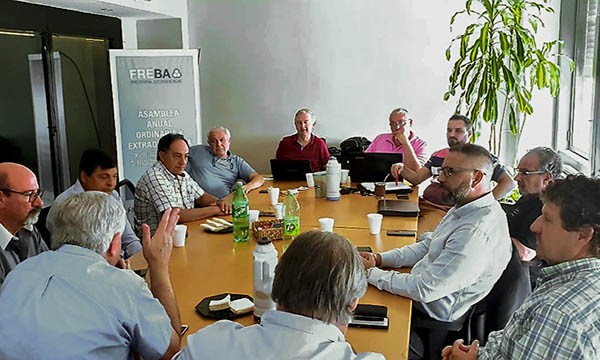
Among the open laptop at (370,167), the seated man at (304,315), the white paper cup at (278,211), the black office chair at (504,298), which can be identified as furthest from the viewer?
the open laptop at (370,167)

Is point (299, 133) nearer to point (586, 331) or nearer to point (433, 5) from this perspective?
point (433, 5)

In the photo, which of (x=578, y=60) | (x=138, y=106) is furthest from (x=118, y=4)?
(x=578, y=60)

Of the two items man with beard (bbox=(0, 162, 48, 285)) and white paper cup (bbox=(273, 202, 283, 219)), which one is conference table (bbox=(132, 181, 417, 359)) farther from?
man with beard (bbox=(0, 162, 48, 285))

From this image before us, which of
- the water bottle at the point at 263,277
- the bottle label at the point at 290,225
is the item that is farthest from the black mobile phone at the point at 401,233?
the water bottle at the point at 263,277

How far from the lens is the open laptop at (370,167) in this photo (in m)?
4.31

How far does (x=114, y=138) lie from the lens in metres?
5.61

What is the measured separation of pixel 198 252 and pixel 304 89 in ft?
12.0

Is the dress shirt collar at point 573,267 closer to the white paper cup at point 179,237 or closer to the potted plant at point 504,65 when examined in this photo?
the white paper cup at point 179,237

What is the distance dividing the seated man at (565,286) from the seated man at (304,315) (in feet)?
1.43

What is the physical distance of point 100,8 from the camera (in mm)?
4969

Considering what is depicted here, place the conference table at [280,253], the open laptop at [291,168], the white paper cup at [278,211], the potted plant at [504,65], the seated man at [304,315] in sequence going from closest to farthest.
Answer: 1. the seated man at [304,315]
2. the conference table at [280,253]
3. the white paper cup at [278,211]
4. the open laptop at [291,168]
5. the potted plant at [504,65]

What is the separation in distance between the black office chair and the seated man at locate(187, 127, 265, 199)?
2.52 meters

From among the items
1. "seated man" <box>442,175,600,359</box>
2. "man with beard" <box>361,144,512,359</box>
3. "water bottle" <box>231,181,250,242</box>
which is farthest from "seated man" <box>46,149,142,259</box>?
"seated man" <box>442,175,600,359</box>

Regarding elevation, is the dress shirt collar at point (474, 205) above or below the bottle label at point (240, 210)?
above
